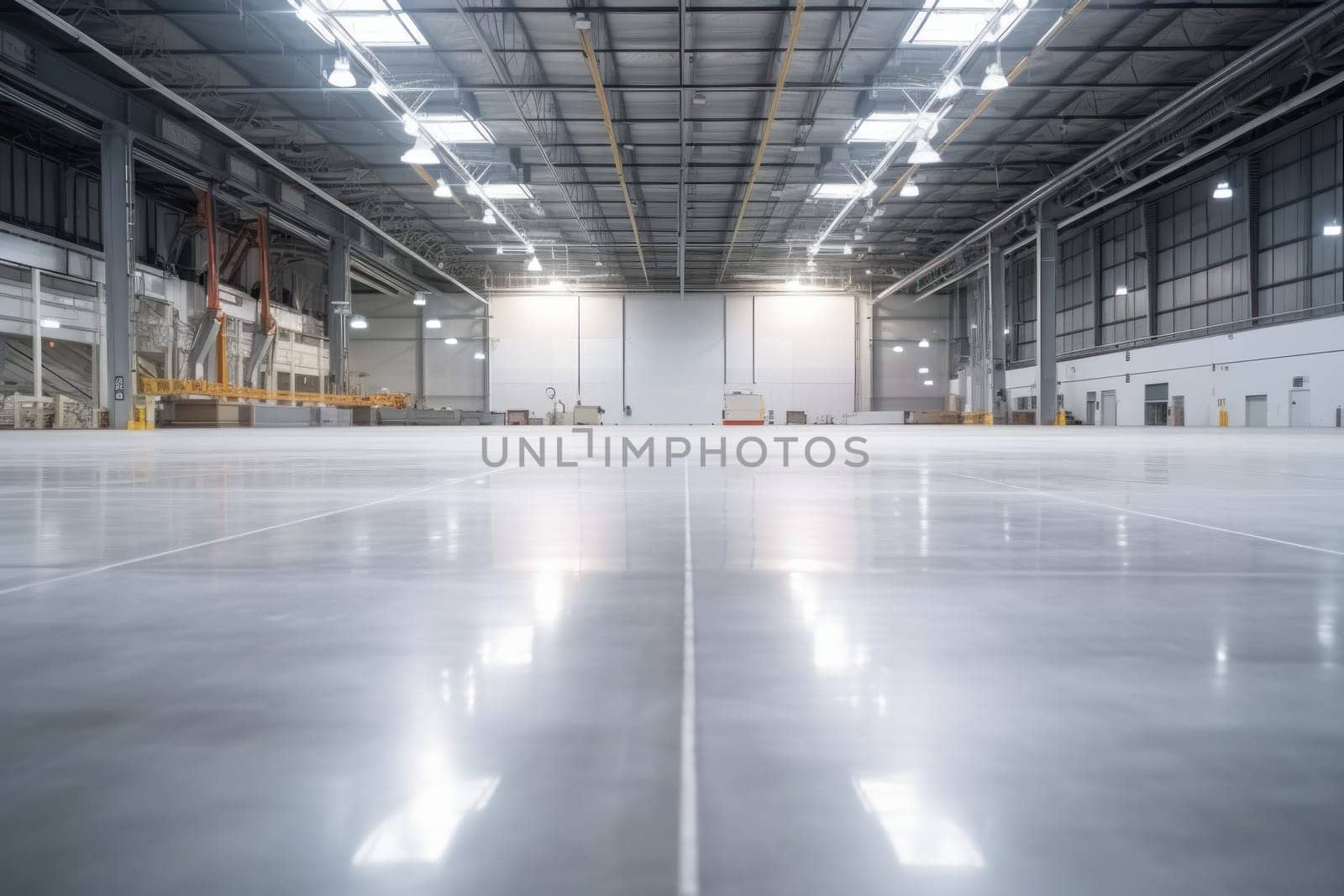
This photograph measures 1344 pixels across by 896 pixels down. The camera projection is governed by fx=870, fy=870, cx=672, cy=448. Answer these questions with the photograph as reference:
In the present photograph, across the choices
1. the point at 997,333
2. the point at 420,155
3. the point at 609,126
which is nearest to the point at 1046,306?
the point at 997,333

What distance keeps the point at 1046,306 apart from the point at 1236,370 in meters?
6.21

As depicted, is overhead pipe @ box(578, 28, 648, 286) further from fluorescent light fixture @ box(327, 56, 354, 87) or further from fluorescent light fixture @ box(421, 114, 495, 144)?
fluorescent light fixture @ box(327, 56, 354, 87)

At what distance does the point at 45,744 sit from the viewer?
3.26 ft

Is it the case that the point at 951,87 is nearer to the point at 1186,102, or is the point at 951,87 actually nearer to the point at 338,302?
the point at 1186,102

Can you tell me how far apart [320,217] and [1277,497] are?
32046mm

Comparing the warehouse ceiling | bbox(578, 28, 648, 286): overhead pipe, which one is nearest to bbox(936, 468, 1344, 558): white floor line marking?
the warehouse ceiling

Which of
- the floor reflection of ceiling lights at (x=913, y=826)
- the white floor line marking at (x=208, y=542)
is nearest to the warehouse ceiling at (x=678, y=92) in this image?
the white floor line marking at (x=208, y=542)

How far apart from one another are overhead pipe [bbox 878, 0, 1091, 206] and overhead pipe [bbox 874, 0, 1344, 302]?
4090mm

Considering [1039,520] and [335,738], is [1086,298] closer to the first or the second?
[1039,520]

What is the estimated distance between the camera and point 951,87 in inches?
733

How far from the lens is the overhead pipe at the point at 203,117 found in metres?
16.1

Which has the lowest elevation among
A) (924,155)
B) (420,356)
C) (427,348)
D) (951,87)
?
(420,356)

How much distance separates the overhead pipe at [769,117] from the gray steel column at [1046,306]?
10451 mm

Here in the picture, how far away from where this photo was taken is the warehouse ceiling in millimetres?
17906
